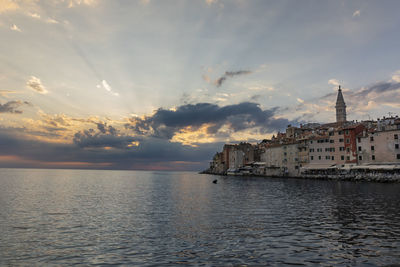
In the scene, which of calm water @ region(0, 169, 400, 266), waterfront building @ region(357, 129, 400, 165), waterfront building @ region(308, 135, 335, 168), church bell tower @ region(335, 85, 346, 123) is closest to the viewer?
calm water @ region(0, 169, 400, 266)

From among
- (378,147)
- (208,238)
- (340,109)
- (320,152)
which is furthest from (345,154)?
(340,109)

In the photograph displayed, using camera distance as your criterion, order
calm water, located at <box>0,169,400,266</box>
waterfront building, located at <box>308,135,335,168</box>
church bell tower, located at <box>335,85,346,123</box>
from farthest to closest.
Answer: church bell tower, located at <box>335,85,346,123</box> → waterfront building, located at <box>308,135,335,168</box> → calm water, located at <box>0,169,400,266</box>

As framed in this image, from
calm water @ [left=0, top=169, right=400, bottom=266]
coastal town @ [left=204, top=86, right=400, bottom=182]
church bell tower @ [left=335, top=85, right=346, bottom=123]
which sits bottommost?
calm water @ [left=0, top=169, right=400, bottom=266]

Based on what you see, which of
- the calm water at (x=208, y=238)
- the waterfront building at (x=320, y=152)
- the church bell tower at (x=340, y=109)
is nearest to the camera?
the calm water at (x=208, y=238)

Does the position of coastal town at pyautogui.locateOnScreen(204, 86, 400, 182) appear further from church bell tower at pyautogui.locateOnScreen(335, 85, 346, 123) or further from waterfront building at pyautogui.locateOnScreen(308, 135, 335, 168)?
church bell tower at pyautogui.locateOnScreen(335, 85, 346, 123)

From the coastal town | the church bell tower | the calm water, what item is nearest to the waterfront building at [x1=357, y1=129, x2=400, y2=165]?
the coastal town

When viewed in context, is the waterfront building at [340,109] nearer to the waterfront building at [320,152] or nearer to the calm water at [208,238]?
the waterfront building at [320,152]

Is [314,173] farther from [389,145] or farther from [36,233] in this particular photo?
[36,233]

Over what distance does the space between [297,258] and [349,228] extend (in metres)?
10.3

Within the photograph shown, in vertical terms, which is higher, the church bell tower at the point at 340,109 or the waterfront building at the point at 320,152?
the church bell tower at the point at 340,109

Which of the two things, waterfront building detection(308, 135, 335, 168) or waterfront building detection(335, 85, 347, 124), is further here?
waterfront building detection(335, 85, 347, 124)

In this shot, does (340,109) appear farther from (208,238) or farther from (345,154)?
(208,238)

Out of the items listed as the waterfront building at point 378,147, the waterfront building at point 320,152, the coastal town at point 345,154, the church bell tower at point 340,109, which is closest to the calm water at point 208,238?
the coastal town at point 345,154

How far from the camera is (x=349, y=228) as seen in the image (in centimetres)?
2314
